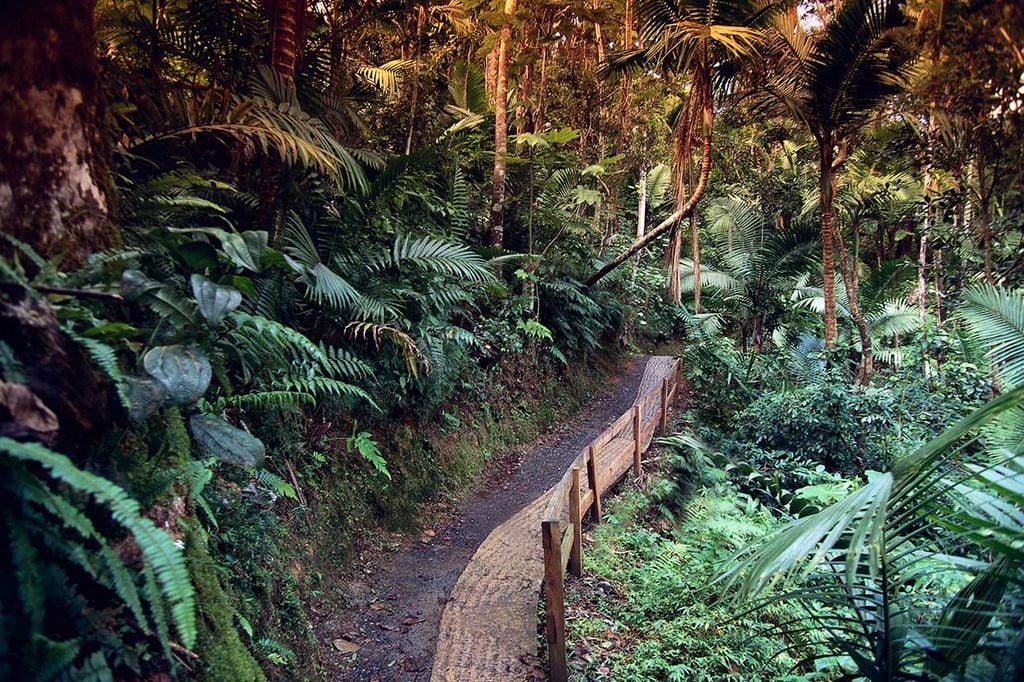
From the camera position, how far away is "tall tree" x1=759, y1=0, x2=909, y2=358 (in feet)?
24.6

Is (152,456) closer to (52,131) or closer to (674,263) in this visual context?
(52,131)

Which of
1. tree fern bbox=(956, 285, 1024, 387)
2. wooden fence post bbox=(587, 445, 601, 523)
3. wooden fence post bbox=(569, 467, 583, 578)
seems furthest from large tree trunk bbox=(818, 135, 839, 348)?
wooden fence post bbox=(569, 467, 583, 578)

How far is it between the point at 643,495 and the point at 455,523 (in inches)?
89.9

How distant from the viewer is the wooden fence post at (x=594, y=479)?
575cm

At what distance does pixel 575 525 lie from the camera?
191 inches

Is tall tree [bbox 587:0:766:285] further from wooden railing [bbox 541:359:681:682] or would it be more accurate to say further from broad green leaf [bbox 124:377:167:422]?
broad green leaf [bbox 124:377:167:422]

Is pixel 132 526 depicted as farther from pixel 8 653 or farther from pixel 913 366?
pixel 913 366

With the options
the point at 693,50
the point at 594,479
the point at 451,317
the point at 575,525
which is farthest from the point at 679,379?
the point at 575,525

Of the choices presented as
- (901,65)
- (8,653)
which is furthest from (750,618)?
(901,65)

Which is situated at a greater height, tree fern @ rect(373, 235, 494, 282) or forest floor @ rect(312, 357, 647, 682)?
tree fern @ rect(373, 235, 494, 282)

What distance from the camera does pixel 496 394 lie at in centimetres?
850

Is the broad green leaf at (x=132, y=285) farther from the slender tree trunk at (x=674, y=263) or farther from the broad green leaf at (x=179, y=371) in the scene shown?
the slender tree trunk at (x=674, y=263)

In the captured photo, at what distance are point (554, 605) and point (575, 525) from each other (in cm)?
109

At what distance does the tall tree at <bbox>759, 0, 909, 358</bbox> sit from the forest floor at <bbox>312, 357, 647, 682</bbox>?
18.7 ft
